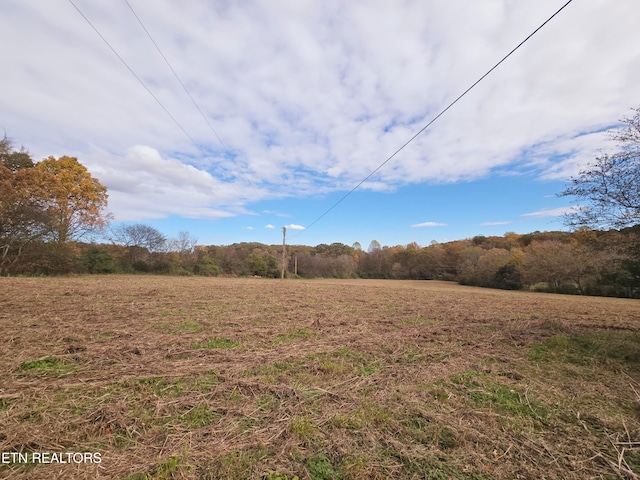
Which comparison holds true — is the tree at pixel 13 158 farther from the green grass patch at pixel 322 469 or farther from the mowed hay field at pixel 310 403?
the green grass patch at pixel 322 469

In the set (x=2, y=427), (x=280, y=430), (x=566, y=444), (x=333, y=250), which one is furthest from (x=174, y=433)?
(x=333, y=250)

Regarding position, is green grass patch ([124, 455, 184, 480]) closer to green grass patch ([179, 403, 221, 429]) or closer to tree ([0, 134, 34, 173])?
green grass patch ([179, 403, 221, 429])

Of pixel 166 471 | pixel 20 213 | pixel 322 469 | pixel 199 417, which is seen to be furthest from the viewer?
pixel 20 213

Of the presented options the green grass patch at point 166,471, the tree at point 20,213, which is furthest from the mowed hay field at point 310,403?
the tree at point 20,213

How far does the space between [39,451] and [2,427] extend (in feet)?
2.25

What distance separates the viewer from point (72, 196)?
25016mm

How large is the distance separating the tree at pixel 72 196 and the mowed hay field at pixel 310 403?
21.9m

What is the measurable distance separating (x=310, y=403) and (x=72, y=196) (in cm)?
3217

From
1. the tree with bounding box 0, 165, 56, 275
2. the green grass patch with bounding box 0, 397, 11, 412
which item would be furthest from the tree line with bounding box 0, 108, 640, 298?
the green grass patch with bounding box 0, 397, 11, 412

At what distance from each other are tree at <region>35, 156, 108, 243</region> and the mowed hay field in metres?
21.9

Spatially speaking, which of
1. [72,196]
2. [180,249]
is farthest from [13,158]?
[180,249]

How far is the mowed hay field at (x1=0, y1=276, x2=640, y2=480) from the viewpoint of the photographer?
2.40m

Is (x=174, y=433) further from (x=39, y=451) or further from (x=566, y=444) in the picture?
(x=566, y=444)

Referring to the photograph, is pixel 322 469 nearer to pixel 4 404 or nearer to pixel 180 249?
pixel 4 404
